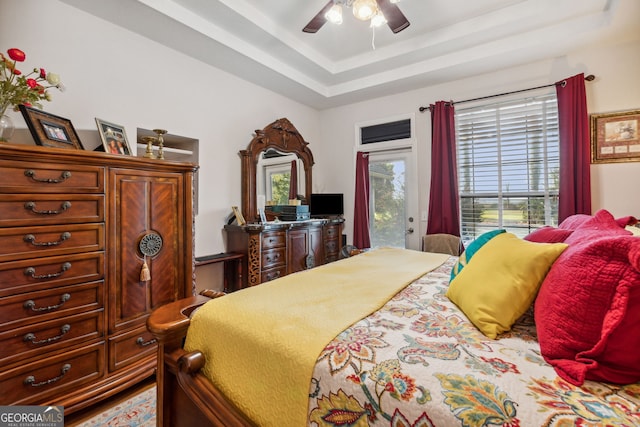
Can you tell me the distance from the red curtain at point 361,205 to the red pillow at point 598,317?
11.3ft

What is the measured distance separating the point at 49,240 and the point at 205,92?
2087 mm

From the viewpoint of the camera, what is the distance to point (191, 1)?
7.69 feet

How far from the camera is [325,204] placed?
4414 millimetres

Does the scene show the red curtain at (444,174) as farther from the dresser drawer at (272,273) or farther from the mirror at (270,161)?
the dresser drawer at (272,273)

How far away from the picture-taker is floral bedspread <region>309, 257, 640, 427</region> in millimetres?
615

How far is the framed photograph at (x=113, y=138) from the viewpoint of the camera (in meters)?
2.19

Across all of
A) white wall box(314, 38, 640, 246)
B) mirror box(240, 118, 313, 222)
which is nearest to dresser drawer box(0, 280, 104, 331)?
mirror box(240, 118, 313, 222)

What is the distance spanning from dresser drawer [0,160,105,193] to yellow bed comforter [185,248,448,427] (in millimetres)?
1251

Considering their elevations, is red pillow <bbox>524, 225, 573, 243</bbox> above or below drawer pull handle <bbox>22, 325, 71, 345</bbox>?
above

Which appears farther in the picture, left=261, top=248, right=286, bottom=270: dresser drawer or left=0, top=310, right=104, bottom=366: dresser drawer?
left=261, top=248, right=286, bottom=270: dresser drawer

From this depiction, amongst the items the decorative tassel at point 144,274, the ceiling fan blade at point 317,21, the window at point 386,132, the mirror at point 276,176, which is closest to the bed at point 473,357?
the decorative tassel at point 144,274

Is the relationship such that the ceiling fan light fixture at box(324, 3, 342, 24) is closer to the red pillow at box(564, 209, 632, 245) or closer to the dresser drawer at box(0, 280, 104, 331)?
the red pillow at box(564, 209, 632, 245)

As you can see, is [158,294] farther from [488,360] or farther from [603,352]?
[603,352]

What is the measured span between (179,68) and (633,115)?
4.40m
